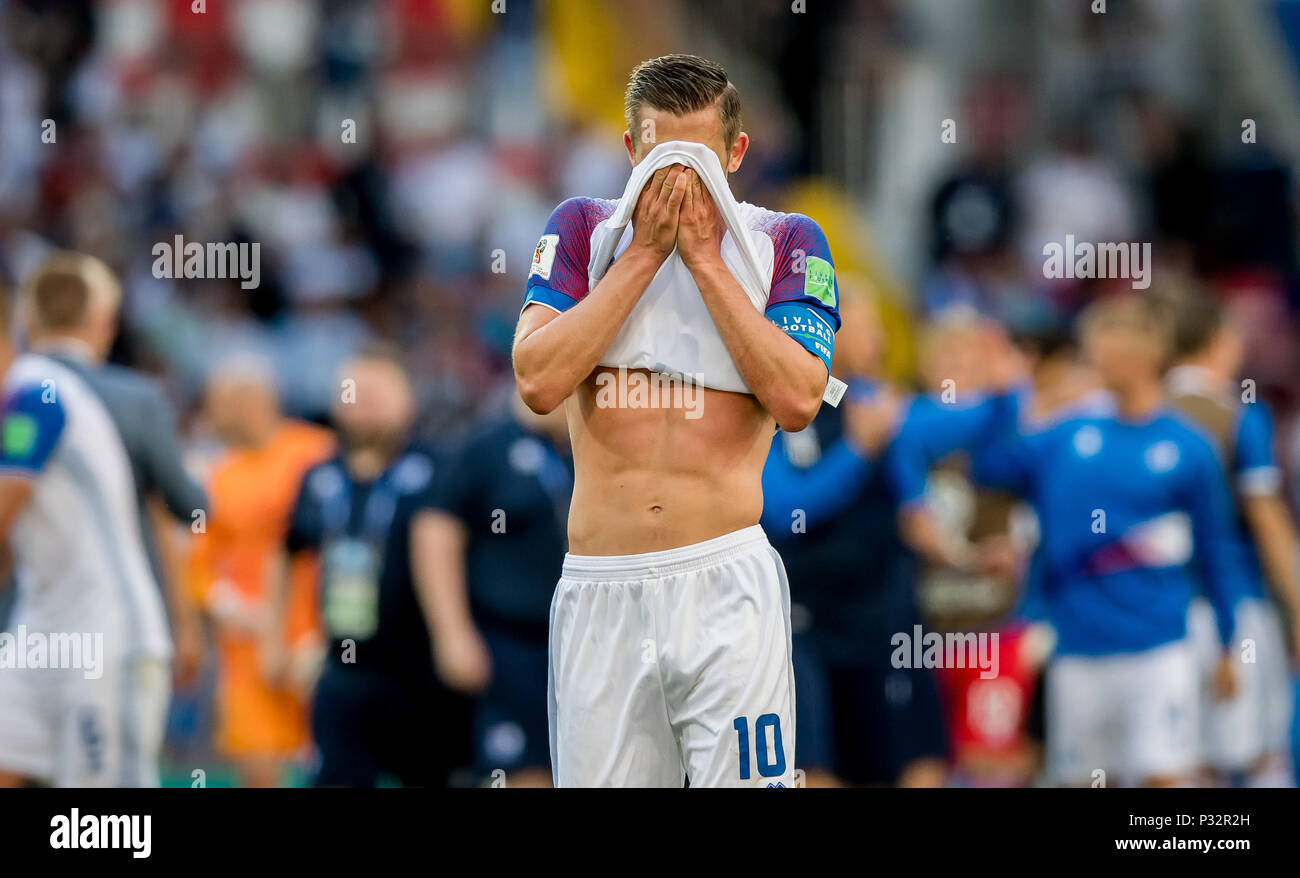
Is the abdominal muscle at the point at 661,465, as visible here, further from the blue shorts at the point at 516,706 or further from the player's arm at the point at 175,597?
the player's arm at the point at 175,597

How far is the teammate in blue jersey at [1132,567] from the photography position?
734 centimetres

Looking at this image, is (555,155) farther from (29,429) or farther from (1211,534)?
(29,429)

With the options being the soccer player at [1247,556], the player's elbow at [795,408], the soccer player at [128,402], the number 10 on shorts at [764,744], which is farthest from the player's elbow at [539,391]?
the soccer player at [1247,556]

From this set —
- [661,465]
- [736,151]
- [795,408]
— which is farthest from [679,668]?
[736,151]

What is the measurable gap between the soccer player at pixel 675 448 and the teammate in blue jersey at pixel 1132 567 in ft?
11.5

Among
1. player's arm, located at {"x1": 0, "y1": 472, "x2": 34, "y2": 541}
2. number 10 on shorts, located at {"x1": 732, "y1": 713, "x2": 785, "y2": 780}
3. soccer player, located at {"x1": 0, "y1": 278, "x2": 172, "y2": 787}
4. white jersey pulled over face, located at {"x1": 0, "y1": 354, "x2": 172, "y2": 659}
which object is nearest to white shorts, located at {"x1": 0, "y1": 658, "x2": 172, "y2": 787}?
soccer player, located at {"x1": 0, "y1": 278, "x2": 172, "y2": 787}

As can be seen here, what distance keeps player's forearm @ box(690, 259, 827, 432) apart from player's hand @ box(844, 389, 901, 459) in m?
3.49

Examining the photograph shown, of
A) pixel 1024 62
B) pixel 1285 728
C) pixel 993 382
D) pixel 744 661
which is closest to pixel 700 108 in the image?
pixel 744 661

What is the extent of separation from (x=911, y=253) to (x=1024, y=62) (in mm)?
1792

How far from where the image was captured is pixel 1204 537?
7.36 meters

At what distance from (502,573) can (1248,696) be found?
389 centimetres

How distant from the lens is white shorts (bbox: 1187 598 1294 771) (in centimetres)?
831
